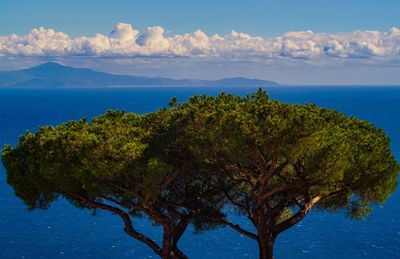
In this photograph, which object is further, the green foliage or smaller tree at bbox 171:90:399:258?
the green foliage

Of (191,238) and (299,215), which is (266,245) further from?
(191,238)

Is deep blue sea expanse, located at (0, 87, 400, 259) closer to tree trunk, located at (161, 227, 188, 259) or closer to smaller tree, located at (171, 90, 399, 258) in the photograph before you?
tree trunk, located at (161, 227, 188, 259)

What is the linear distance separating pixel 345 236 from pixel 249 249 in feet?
25.1

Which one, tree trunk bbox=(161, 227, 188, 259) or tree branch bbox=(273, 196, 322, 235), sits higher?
tree branch bbox=(273, 196, 322, 235)

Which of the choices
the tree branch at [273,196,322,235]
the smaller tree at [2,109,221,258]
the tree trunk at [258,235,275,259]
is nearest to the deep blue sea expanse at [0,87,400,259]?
the smaller tree at [2,109,221,258]

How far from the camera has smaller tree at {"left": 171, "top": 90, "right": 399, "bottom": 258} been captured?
15.4 m

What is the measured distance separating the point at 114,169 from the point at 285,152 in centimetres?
555

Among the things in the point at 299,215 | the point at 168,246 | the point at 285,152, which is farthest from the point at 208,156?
the point at 168,246

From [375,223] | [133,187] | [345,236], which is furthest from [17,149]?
[375,223]

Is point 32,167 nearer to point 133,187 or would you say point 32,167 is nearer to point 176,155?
point 133,187

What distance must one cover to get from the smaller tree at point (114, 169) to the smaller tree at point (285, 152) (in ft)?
3.87

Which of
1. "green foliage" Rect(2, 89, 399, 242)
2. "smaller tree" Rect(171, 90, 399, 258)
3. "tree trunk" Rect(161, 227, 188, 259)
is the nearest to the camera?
"smaller tree" Rect(171, 90, 399, 258)

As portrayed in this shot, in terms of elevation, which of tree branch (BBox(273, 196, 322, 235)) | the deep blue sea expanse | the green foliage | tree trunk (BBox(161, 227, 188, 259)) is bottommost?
the deep blue sea expanse

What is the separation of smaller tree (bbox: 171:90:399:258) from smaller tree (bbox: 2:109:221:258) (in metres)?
1.18
